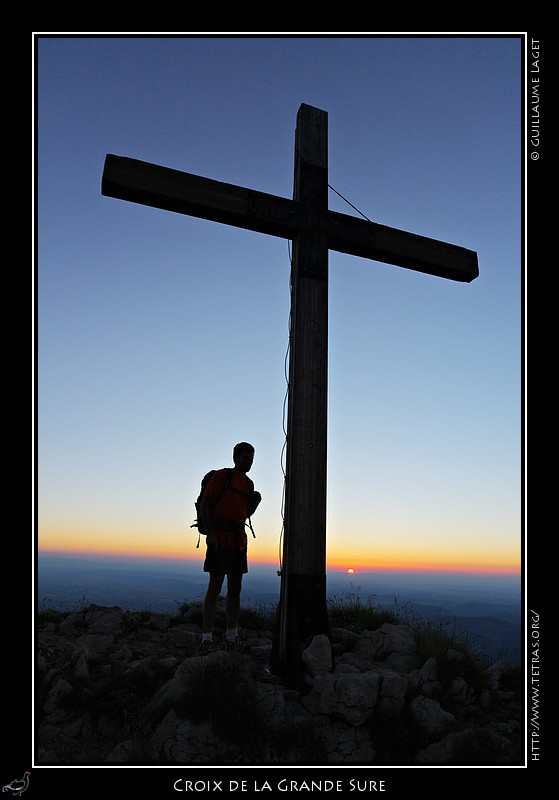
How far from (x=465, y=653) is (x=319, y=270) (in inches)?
152

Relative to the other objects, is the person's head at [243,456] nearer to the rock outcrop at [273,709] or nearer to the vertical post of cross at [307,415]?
the vertical post of cross at [307,415]

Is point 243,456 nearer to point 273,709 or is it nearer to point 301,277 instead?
point 301,277

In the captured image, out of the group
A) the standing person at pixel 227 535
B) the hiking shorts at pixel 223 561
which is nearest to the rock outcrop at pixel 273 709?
the standing person at pixel 227 535

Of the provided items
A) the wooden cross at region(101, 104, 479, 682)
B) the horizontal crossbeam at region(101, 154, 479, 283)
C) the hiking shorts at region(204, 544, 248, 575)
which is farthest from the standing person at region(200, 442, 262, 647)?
the horizontal crossbeam at region(101, 154, 479, 283)

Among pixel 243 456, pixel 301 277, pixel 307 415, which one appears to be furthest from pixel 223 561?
pixel 301 277

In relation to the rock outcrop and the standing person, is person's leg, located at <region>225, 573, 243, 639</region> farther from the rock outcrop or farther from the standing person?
the rock outcrop

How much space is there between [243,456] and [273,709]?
2389 millimetres

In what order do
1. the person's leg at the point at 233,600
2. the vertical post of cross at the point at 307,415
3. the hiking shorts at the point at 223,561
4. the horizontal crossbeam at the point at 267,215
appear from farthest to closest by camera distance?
the person's leg at the point at 233,600 → the hiking shorts at the point at 223,561 → the horizontal crossbeam at the point at 267,215 → the vertical post of cross at the point at 307,415

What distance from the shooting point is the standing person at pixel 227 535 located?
620 cm
